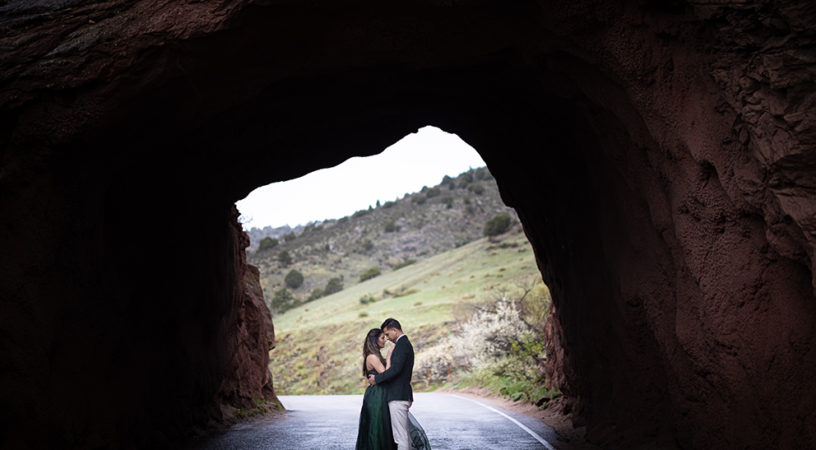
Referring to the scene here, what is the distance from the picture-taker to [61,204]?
25.6ft

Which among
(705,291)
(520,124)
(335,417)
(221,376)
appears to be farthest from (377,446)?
(335,417)

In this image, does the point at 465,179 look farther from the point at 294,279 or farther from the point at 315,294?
the point at 315,294

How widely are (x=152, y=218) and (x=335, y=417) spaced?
336 inches

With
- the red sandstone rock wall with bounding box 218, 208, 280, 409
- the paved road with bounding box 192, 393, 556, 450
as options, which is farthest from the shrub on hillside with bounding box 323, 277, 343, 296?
the paved road with bounding box 192, 393, 556, 450

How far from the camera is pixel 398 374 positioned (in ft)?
27.2

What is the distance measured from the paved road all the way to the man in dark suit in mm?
3246

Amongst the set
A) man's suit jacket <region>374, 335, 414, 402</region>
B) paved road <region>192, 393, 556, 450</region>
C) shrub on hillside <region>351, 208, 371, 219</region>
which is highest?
shrub on hillside <region>351, 208, 371, 219</region>

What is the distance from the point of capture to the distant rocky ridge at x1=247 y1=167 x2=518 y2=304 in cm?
8894

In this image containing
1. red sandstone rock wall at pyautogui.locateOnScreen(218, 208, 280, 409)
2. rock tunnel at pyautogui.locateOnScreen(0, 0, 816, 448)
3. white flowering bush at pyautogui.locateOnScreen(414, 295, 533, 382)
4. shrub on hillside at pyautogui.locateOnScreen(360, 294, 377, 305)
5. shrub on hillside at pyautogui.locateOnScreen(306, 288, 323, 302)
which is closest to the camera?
rock tunnel at pyautogui.locateOnScreen(0, 0, 816, 448)

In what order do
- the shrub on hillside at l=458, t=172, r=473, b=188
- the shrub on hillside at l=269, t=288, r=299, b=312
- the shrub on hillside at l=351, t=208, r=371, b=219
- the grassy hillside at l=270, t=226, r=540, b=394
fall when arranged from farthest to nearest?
the shrub on hillside at l=458, t=172, r=473, b=188
the shrub on hillside at l=351, t=208, r=371, b=219
the shrub on hillside at l=269, t=288, r=299, b=312
the grassy hillside at l=270, t=226, r=540, b=394

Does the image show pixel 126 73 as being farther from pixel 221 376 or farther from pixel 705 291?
pixel 221 376

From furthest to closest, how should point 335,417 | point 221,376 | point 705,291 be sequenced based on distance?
point 335,417, point 221,376, point 705,291

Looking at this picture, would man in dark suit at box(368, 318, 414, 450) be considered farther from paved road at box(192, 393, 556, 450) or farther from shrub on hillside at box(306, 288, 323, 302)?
shrub on hillside at box(306, 288, 323, 302)

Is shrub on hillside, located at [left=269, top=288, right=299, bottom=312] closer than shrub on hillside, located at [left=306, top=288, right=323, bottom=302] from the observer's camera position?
Yes
